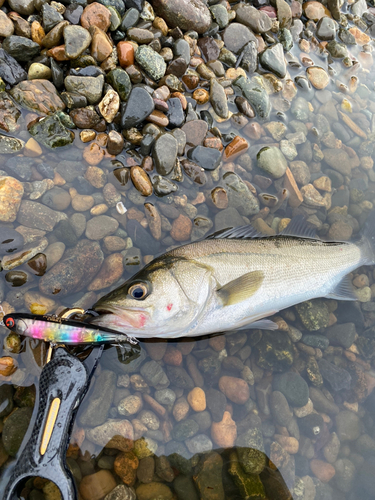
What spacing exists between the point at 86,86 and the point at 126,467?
3.98 metres

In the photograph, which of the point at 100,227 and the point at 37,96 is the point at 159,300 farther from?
the point at 37,96

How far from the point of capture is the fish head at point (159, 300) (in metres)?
2.73

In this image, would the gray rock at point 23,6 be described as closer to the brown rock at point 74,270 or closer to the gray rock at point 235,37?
the gray rock at point 235,37

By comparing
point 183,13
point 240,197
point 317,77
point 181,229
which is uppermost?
point 317,77

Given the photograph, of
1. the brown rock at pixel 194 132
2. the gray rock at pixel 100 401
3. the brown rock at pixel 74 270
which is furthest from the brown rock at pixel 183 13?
the gray rock at pixel 100 401

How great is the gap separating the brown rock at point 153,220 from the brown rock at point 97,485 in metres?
2.34

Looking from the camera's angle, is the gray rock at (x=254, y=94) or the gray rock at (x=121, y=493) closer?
the gray rock at (x=121, y=493)

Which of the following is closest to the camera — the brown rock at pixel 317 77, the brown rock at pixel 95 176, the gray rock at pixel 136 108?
the brown rock at pixel 95 176

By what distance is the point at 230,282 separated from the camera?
3.21m

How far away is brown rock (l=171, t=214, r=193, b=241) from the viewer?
3.59 meters

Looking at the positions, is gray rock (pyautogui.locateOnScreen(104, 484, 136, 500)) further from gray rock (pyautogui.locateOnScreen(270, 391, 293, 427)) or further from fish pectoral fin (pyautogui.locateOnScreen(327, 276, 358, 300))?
fish pectoral fin (pyautogui.locateOnScreen(327, 276, 358, 300))

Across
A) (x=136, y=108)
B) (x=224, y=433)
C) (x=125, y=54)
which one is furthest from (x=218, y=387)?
(x=125, y=54)

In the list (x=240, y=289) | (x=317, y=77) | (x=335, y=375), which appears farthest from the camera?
(x=317, y=77)

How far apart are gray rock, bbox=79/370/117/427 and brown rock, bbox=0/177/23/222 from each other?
1.84 meters
